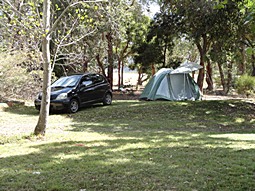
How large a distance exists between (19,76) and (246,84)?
490 inches

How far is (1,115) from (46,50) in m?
5.74

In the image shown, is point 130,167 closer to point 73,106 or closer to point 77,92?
point 73,106

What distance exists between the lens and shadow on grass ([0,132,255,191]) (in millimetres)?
3537

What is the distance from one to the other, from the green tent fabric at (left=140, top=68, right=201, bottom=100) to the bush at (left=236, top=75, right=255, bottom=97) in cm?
306

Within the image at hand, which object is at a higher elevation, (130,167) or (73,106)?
(73,106)

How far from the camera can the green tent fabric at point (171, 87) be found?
1574 cm

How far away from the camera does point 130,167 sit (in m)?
4.20

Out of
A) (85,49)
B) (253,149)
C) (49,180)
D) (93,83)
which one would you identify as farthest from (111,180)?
(85,49)

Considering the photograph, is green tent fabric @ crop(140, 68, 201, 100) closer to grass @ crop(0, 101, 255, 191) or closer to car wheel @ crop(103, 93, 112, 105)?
car wheel @ crop(103, 93, 112, 105)

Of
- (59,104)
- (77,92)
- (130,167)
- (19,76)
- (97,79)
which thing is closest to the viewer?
(130,167)

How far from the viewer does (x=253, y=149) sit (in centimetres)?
555

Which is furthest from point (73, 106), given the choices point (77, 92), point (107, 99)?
point (107, 99)

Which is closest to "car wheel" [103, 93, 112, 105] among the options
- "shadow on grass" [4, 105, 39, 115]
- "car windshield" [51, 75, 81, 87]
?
"car windshield" [51, 75, 81, 87]

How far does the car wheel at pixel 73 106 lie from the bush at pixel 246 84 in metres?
10.1
